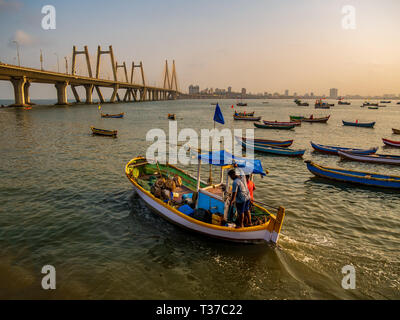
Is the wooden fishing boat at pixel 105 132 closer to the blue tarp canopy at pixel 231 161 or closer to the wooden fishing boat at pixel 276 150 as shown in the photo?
the wooden fishing boat at pixel 276 150

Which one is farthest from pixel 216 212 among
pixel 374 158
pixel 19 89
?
pixel 19 89

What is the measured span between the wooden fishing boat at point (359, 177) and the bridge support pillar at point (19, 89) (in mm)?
90138

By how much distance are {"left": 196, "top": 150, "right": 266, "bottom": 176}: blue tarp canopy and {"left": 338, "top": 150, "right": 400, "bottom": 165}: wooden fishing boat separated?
56.6 feet

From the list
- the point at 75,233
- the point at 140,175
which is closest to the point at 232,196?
the point at 75,233

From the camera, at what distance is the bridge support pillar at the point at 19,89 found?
253 feet

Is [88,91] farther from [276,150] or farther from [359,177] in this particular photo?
→ [359,177]

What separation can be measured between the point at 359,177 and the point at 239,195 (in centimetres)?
1184

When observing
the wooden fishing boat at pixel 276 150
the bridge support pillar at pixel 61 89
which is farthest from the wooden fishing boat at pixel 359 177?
the bridge support pillar at pixel 61 89

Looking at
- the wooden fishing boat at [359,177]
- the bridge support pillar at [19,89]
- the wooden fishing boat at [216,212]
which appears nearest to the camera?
the wooden fishing boat at [216,212]

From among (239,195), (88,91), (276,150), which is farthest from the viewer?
(88,91)

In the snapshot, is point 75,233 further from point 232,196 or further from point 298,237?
point 298,237

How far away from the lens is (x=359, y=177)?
53.6 ft

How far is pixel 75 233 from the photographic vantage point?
34.4 ft

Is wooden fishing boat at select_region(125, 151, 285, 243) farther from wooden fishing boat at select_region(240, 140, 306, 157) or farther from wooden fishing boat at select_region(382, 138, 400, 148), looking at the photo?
wooden fishing boat at select_region(382, 138, 400, 148)
